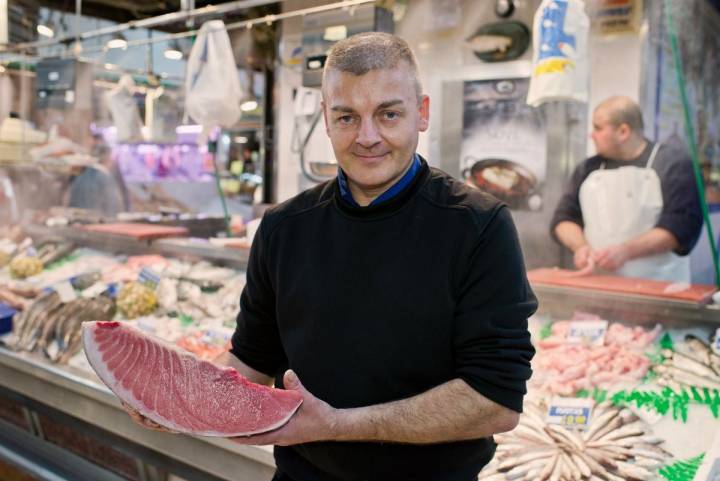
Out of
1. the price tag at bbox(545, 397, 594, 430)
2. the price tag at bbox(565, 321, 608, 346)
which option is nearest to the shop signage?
the price tag at bbox(565, 321, 608, 346)

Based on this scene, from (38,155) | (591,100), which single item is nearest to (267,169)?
(38,155)

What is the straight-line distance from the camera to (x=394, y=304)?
4.69ft

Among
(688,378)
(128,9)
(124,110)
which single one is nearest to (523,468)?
(688,378)

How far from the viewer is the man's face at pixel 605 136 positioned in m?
4.55

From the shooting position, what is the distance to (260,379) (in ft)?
5.82

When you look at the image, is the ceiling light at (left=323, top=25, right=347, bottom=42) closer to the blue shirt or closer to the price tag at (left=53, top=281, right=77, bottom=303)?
the price tag at (left=53, top=281, right=77, bottom=303)

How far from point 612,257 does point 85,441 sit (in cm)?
299

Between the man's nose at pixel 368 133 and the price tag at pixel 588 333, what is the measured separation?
1.81 meters

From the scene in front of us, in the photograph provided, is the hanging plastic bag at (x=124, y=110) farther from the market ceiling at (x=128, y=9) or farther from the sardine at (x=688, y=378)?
the sardine at (x=688, y=378)

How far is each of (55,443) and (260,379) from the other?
209 cm

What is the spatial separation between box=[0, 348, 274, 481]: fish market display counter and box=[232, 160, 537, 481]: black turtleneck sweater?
83cm

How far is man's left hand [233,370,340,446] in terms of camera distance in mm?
1302

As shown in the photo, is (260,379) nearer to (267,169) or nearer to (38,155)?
(38,155)

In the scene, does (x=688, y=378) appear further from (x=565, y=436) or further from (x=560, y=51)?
(x=560, y=51)
